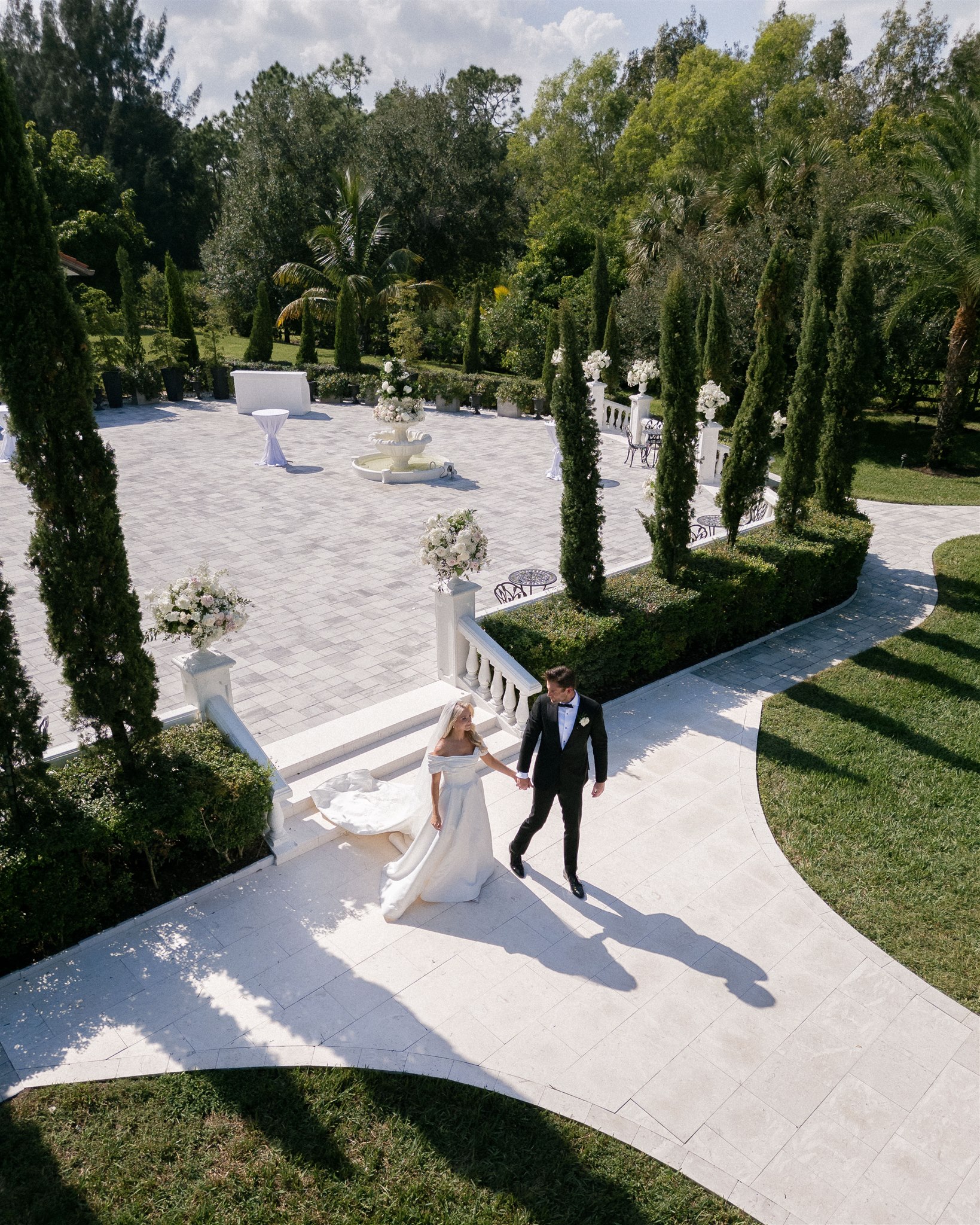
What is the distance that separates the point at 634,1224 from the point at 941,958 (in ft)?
10.3

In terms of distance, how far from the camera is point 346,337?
1120 inches

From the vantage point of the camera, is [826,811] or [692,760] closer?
[826,811]

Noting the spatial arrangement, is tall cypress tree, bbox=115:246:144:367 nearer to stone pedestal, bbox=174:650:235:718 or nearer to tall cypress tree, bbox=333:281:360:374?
tall cypress tree, bbox=333:281:360:374

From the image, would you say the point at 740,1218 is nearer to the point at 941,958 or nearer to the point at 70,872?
the point at 941,958

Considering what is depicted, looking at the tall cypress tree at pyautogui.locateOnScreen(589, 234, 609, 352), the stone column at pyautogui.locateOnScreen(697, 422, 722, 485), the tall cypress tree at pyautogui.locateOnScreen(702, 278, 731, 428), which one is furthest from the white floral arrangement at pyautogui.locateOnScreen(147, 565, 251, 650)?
the tall cypress tree at pyautogui.locateOnScreen(589, 234, 609, 352)

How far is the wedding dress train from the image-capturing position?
237 inches

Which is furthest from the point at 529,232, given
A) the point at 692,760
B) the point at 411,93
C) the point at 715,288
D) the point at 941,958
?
the point at 941,958

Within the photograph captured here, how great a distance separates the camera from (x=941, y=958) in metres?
5.97

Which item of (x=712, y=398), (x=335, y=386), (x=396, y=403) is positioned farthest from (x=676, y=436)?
(x=335, y=386)

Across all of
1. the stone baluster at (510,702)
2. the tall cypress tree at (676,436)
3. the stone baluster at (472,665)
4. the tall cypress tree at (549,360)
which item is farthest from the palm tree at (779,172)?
the stone baluster at (510,702)

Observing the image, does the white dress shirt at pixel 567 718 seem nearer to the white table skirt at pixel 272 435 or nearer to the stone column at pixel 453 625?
the stone column at pixel 453 625

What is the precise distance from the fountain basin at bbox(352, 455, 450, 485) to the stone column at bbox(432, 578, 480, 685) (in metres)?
9.43

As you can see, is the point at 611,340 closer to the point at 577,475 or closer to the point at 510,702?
the point at 577,475

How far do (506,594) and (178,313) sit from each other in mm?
21621
